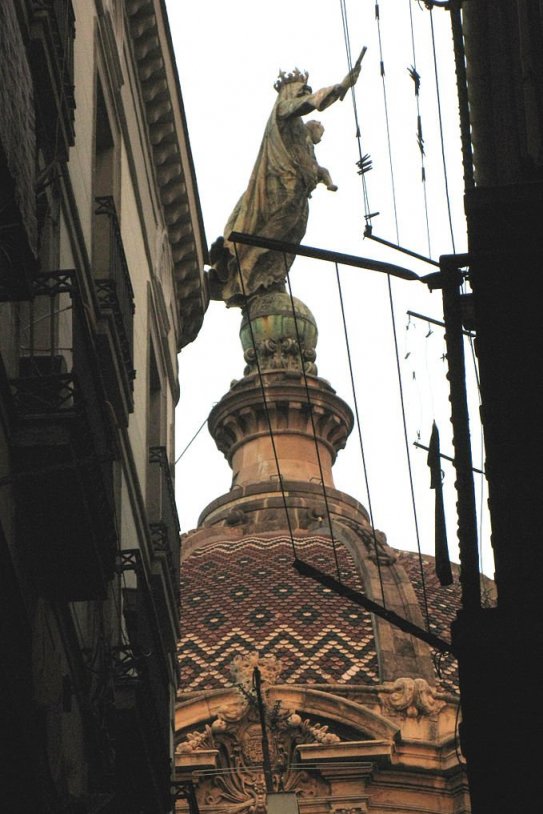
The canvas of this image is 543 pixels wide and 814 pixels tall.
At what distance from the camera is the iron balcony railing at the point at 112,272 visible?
18.1m

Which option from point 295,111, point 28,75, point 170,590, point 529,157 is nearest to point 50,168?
point 28,75

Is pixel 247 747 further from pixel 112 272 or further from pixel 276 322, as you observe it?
pixel 112 272

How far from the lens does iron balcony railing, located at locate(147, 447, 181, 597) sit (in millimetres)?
22078

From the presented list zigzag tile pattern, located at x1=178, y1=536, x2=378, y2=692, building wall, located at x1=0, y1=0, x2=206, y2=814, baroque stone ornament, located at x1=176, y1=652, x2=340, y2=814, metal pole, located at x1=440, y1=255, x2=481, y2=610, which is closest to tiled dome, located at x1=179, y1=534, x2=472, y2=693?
zigzag tile pattern, located at x1=178, y1=536, x2=378, y2=692

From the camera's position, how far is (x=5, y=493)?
14.0m

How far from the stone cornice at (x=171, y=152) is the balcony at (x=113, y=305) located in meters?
4.18

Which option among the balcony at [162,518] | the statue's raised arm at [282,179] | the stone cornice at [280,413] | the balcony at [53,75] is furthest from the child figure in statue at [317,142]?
the balcony at [53,75]

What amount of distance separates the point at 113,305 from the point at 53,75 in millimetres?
3194

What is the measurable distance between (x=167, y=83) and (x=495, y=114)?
5546 mm

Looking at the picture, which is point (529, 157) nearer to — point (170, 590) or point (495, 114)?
point (495, 114)

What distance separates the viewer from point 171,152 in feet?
79.9

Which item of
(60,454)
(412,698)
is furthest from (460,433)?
(412,698)

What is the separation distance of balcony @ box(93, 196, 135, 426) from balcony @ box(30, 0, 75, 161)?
214 centimetres

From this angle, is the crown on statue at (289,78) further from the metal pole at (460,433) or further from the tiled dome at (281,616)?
the metal pole at (460,433)
